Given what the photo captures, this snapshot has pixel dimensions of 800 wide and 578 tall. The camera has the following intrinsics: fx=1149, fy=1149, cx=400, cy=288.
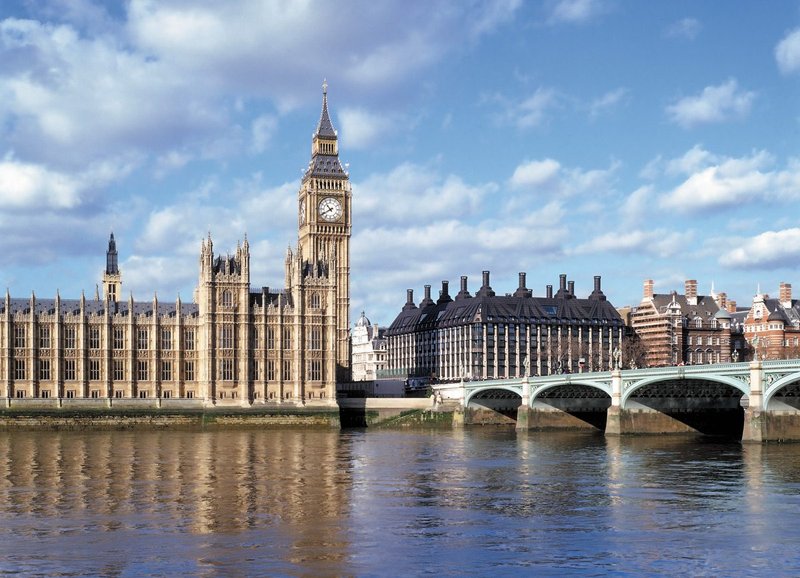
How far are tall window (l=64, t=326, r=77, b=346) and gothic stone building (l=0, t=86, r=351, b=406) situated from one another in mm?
158

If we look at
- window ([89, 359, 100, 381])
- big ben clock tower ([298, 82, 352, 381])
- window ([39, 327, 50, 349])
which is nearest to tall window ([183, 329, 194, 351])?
window ([89, 359, 100, 381])

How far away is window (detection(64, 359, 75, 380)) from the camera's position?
12785cm

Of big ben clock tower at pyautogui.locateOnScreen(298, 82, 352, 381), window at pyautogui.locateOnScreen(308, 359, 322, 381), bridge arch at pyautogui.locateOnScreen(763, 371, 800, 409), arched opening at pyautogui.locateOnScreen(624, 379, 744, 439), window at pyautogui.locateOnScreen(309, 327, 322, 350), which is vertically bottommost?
arched opening at pyautogui.locateOnScreen(624, 379, 744, 439)

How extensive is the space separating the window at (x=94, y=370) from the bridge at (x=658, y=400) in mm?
38971

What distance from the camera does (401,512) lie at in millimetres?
49344

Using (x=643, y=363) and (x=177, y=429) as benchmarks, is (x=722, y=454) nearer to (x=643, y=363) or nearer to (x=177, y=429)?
(x=177, y=429)

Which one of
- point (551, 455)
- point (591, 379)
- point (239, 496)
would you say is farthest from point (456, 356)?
point (239, 496)

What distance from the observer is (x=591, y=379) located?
104 m

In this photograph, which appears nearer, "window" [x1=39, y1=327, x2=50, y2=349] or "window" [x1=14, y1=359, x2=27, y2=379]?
"window" [x1=14, y1=359, x2=27, y2=379]

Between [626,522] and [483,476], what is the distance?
19594 millimetres

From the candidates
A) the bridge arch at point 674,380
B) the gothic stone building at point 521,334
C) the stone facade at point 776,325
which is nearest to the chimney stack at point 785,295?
the stone facade at point 776,325

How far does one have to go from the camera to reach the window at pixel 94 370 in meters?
129

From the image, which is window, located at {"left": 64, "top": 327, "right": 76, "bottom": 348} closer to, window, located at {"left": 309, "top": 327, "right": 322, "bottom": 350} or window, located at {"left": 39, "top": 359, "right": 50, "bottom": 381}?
window, located at {"left": 39, "top": 359, "right": 50, "bottom": 381}

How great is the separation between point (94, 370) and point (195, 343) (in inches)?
465
